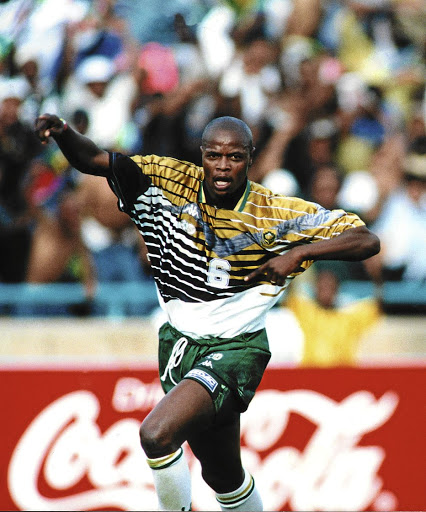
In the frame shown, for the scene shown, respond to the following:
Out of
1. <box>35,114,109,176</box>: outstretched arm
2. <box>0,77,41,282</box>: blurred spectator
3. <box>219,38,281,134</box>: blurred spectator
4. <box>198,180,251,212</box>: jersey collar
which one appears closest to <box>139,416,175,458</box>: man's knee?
<box>198,180,251,212</box>: jersey collar

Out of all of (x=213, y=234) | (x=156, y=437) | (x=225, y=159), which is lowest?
(x=156, y=437)

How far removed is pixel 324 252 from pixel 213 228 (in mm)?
688

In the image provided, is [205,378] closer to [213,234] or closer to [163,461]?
[163,461]

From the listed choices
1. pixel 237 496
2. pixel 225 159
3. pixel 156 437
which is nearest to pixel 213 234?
pixel 225 159

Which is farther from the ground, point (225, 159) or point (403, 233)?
point (225, 159)

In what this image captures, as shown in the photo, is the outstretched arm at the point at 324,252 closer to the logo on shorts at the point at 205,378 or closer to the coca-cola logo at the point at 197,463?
the logo on shorts at the point at 205,378

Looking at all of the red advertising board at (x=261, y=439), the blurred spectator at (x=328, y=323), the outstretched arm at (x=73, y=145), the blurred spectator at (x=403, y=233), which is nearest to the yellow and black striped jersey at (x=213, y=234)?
the outstretched arm at (x=73, y=145)

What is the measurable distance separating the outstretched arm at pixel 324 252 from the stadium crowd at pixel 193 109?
4.20 meters

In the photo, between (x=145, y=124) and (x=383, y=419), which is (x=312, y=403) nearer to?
(x=383, y=419)

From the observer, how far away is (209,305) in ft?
16.6

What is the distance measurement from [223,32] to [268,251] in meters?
5.89

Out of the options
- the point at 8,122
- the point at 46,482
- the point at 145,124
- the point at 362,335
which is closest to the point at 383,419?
the point at 362,335

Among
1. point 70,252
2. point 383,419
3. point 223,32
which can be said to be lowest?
point 383,419

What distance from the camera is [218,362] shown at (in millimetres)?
4945
